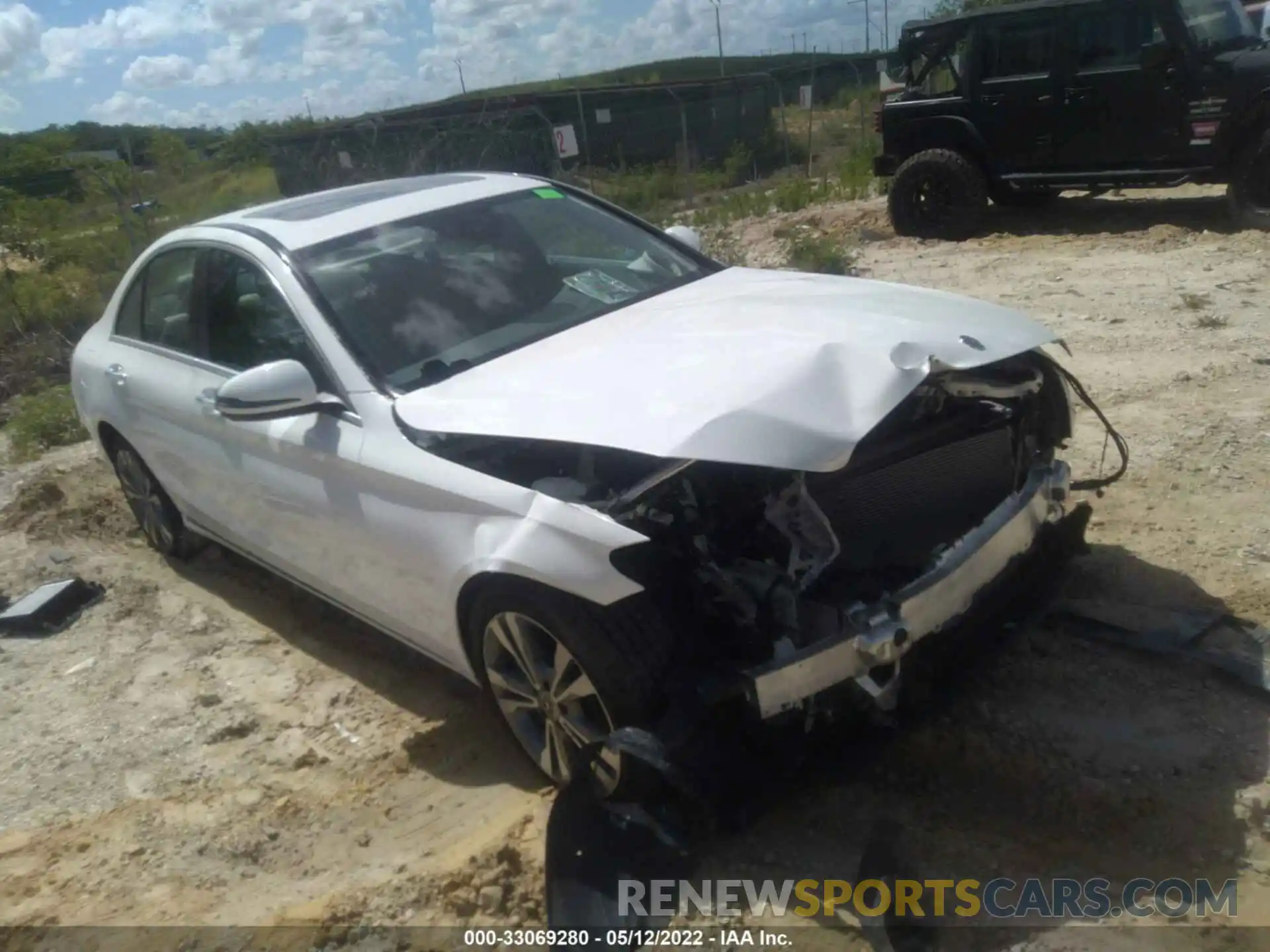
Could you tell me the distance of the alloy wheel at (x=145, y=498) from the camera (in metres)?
5.12

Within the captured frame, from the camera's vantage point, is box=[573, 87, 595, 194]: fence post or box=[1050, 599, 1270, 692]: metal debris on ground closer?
box=[1050, 599, 1270, 692]: metal debris on ground

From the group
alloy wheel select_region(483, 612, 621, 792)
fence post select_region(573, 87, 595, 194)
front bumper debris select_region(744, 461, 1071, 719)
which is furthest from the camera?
fence post select_region(573, 87, 595, 194)

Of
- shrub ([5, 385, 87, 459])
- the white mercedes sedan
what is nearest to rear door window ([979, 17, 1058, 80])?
the white mercedes sedan

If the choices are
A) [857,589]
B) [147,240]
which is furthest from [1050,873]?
[147,240]

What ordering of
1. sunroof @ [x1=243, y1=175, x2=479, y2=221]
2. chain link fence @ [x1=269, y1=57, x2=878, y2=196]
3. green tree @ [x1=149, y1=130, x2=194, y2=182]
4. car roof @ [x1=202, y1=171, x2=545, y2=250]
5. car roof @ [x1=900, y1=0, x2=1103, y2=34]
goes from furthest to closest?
1. chain link fence @ [x1=269, y1=57, x2=878, y2=196]
2. green tree @ [x1=149, y1=130, x2=194, y2=182]
3. car roof @ [x1=900, y1=0, x2=1103, y2=34]
4. sunroof @ [x1=243, y1=175, x2=479, y2=221]
5. car roof @ [x1=202, y1=171, x2=545, y2=250]

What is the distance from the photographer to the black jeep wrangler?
29.5ft

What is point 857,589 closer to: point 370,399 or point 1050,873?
point 1050,873

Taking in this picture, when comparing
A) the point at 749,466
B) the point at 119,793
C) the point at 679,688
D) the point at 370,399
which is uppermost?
the point at 370,399

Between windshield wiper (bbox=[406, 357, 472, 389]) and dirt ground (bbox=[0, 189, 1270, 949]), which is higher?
windshield wiper (bbox=[406, 357, 472, 389])

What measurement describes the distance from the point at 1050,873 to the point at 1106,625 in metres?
1.17

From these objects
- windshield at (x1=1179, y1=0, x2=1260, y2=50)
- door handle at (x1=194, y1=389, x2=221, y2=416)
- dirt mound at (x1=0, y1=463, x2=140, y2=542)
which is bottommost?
dirt mound at (x1=0, y1=463, x2=140, y2=542)

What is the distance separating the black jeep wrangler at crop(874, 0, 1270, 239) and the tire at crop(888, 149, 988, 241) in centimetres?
1

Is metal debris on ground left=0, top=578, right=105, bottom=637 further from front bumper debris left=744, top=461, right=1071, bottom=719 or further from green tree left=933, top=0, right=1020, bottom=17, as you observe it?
green tree left=933, top=0, right=1020, bottom=17

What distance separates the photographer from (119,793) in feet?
12.1
